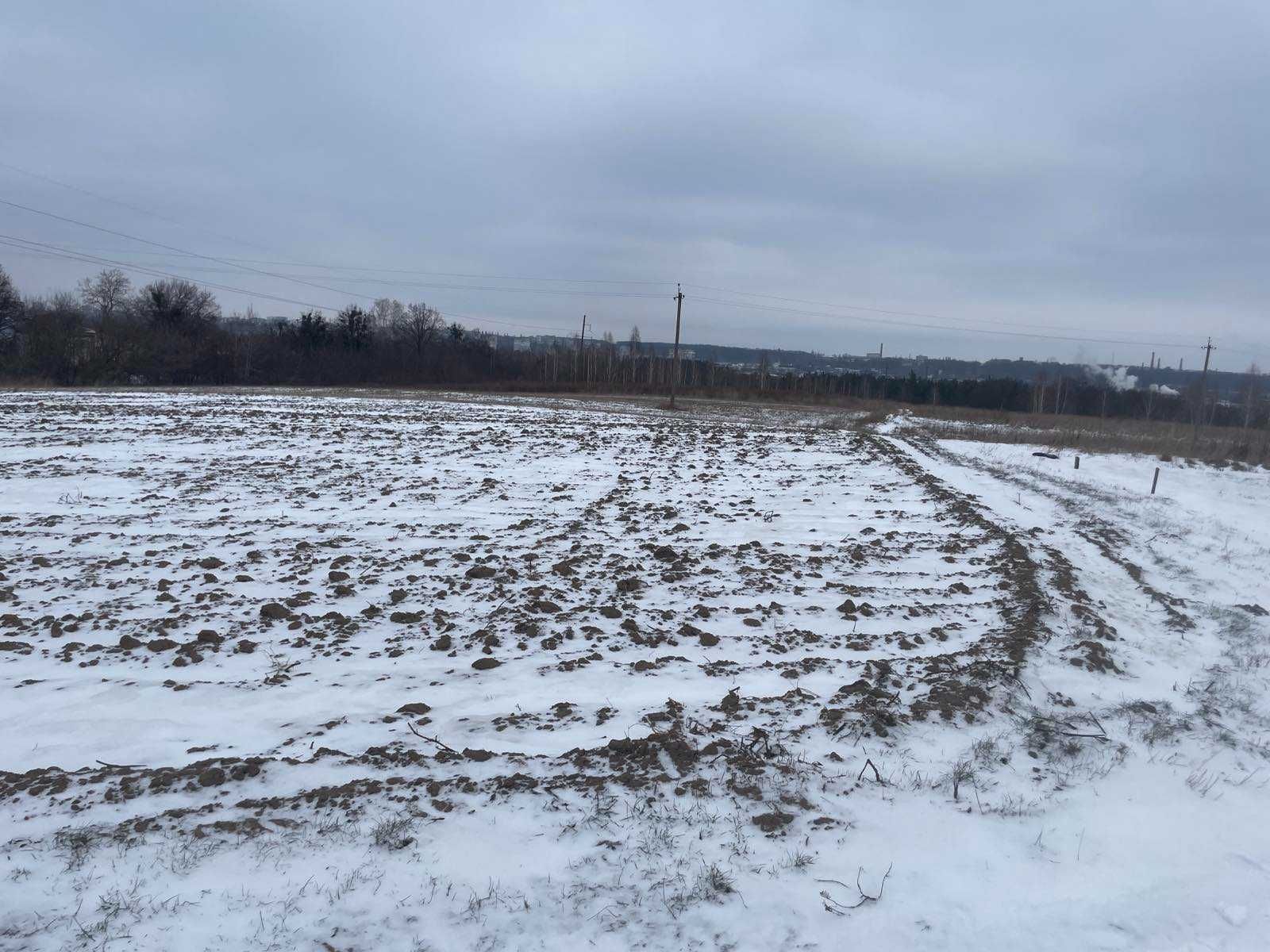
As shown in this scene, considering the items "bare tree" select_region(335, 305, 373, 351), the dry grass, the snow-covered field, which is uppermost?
"bare tree" select_region(335, 305, 373, 351)

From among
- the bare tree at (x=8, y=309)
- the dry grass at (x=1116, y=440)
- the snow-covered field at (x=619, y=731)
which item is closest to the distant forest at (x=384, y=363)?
the bare tree at (x=8, y=309)

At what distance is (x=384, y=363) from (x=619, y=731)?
255ft

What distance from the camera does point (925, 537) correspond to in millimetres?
11852

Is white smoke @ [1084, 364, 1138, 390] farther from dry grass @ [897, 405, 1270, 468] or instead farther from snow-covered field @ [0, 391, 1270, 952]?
snow-covered field @ [0, 391, 1270, 952]

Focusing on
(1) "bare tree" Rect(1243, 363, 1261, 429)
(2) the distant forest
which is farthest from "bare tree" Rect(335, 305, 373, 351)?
(1) "bare tree" Rect(1243, 363, 1261, 429)

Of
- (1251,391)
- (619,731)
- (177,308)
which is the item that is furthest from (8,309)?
(1251,391)

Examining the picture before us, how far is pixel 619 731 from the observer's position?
215 inches

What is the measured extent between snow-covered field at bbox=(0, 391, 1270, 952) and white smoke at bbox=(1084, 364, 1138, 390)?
12044cm

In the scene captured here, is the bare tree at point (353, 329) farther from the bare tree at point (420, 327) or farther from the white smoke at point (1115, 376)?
the white smoke at point (1115, 376)

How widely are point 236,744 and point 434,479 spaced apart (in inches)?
426

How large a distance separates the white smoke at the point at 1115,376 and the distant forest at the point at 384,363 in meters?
3.47

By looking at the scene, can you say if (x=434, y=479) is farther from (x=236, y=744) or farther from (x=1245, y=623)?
(x=1245, y=623)

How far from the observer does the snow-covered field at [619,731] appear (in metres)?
3.73

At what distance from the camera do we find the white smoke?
11588 cm
